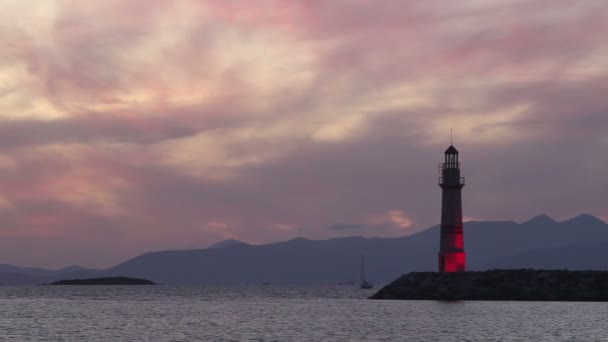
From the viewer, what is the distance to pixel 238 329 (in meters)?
72.8

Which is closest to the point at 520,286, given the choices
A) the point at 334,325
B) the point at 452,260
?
the point at 452,260

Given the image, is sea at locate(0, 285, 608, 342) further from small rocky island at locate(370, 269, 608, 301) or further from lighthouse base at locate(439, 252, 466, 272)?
lighthouse base at locate(439, 252, 466, 272)

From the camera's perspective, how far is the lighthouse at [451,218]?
3765 inches

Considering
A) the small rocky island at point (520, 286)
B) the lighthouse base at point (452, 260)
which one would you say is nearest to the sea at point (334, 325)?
the small rocky island at point (520, 286)

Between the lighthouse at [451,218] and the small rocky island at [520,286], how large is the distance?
5.13 feet

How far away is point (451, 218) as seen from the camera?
95438mm

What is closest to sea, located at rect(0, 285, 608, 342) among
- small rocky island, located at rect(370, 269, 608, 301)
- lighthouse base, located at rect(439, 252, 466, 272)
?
small rocky island, located at rect(370, 269, 608, 301)

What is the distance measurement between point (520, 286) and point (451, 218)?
11281mm

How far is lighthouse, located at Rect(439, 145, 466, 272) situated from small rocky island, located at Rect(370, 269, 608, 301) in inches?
61.5

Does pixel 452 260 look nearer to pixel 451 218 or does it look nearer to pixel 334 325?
pixel 451 218

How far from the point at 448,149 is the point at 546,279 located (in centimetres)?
1779

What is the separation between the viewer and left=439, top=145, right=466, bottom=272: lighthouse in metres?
95.6

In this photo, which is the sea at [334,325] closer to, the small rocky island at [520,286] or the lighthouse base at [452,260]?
the small rocky island at [520,286]

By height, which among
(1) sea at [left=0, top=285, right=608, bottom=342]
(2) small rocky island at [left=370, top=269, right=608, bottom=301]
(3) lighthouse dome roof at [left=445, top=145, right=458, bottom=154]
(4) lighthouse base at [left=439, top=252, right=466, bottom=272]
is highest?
(3) lighthouse dome roof at [left=445, top=145, right=458, bottom=154]
